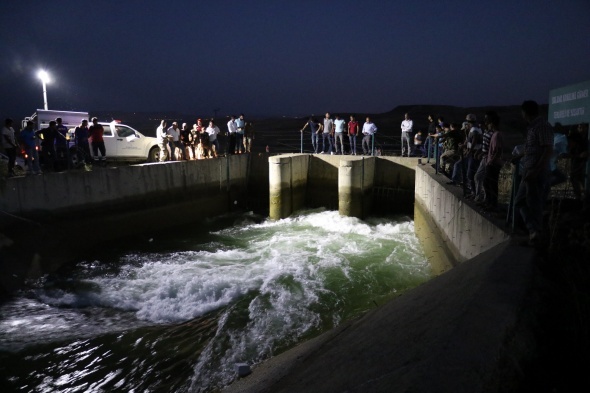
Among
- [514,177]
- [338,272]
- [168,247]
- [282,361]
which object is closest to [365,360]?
[282,361]

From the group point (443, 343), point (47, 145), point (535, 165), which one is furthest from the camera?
point (47, 145)

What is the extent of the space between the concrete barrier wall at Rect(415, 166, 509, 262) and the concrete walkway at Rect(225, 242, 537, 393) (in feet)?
3.64

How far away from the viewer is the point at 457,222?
7391 millimetres

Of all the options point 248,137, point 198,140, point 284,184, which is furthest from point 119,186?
point 248,137

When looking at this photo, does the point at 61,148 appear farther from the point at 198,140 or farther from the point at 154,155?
the point at 198,140

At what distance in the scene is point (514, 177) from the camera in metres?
5.12

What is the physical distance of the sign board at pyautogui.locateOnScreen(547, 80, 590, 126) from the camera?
6.09 meters

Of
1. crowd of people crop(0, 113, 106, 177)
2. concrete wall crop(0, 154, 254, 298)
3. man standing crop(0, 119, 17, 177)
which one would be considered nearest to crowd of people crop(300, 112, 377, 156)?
concrete wall crop(0, 154, 254, 298)

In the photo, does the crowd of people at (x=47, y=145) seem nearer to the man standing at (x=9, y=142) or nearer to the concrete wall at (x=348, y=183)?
the man standing at (x=9, y=142)

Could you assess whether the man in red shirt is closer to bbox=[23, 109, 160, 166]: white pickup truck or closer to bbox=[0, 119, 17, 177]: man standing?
bbox=[23, 109, 160, 166]: white pickup truck

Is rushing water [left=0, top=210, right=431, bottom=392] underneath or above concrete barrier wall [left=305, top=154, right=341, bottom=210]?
underneath

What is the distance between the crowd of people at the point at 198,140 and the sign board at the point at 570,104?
38.8ft

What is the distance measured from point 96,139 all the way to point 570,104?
1277 centimetres

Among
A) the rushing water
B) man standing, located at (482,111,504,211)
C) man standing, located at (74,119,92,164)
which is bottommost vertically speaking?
the rushing water
